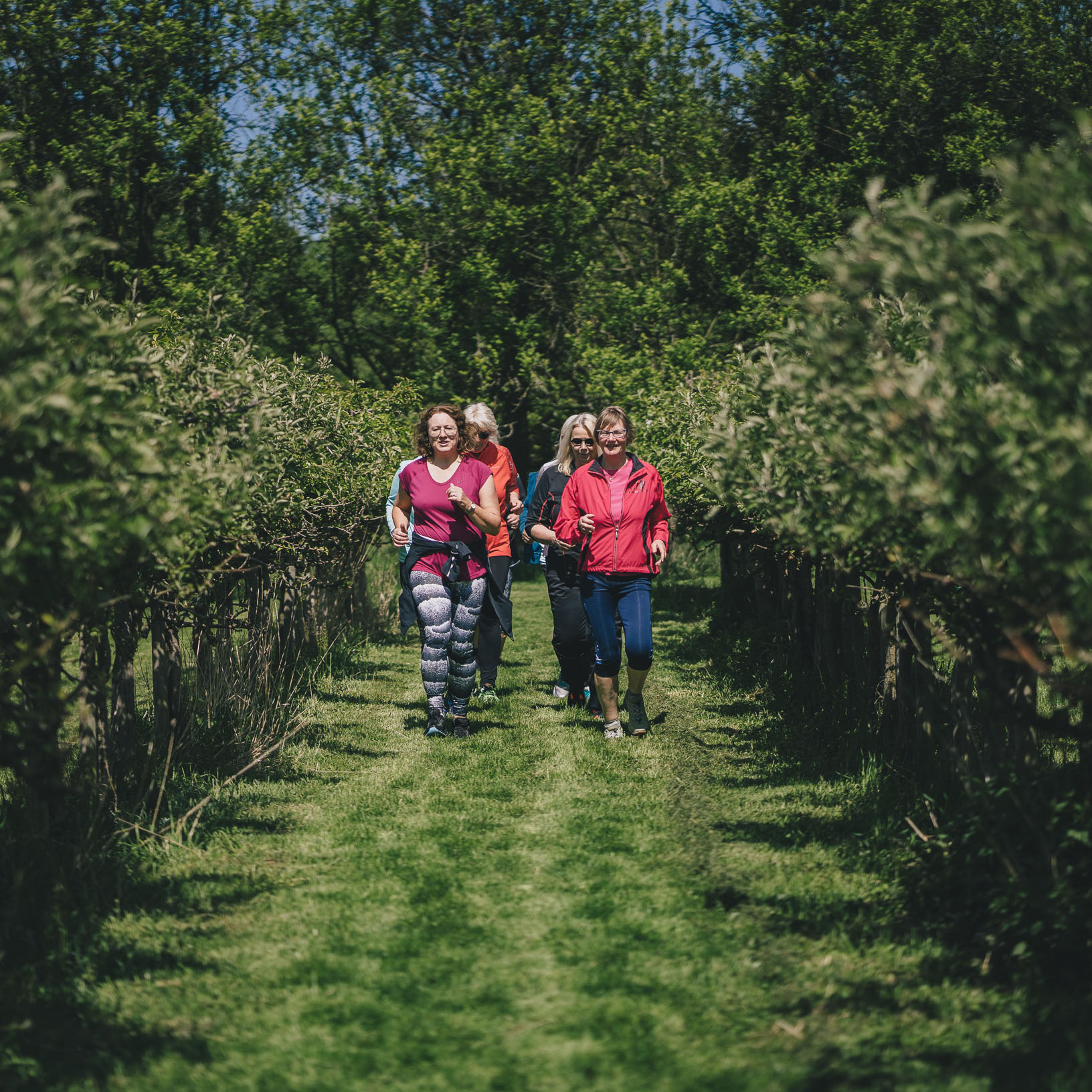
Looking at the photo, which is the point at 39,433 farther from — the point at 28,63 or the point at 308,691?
the point at 28,63

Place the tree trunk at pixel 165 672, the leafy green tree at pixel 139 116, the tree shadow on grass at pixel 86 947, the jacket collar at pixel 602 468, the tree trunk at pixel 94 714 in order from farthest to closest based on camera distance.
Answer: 1. the leafy green tree at pixel 139 116
2. the jacket collar at pixel 602 468
3. the tree trunk at pixel 165 672
4. the tree trunk at pixel 94 714
5. the tree shadow on grass at pixel 86 947

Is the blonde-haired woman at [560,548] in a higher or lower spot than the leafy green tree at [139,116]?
lower

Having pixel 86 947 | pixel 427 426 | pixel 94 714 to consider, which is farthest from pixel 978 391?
pixel 427 426

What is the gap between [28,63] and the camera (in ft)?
78.6

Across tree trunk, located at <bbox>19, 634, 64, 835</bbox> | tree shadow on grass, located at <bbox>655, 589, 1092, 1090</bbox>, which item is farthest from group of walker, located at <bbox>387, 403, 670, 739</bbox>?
tree trunk, located at <bbox>19, 634, 64, 835</bbox>

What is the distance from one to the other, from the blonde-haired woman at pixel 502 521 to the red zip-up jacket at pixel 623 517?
1.23m

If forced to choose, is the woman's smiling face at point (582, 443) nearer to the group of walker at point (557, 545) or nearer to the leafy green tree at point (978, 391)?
the group of walker at point (557, 545)

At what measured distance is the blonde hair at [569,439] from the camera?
7.91 meters

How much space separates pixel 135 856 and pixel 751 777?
3.25 m

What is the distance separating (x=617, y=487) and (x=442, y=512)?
1122mm

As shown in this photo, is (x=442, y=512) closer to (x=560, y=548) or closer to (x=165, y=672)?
(x=560, y=548)

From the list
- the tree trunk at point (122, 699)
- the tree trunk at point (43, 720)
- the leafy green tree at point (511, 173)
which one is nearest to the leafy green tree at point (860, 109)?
the leafy green tree at point (511, 173)

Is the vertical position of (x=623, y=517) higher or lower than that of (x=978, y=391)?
lower

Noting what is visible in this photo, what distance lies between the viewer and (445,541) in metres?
7.24
